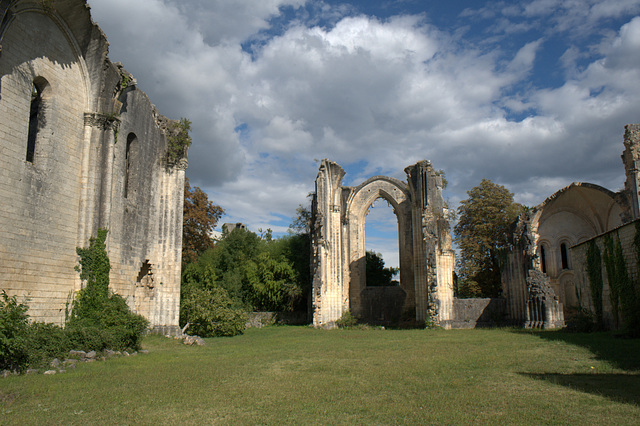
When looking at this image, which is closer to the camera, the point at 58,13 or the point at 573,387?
the point at 573,387

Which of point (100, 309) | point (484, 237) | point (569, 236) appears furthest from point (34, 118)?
point (569, 236)

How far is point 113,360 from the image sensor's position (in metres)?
11.2

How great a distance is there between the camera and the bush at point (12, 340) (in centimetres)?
862

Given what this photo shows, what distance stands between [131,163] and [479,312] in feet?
61.6

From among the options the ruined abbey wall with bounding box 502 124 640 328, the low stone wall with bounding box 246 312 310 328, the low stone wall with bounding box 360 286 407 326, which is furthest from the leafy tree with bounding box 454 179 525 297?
the low stone wall with bounding box 246 312 310 328

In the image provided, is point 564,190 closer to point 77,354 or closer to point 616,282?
point 616,282

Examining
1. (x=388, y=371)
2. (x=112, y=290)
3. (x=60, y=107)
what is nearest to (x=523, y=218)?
(x=388, y=371)

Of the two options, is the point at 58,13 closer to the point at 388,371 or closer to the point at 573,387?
the point at 388,371

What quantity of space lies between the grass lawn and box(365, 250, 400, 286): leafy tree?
2281 cm

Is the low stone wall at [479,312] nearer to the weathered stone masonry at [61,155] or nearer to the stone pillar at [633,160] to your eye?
Result: the stone pillar at [633,160]

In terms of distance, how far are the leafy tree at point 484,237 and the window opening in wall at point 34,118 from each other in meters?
25.0

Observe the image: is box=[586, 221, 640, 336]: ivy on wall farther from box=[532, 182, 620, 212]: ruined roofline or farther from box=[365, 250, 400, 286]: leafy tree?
box=[365, 250, 400, 286]: leafy tree

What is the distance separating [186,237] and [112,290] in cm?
1433

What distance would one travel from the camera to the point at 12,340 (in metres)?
8.62
